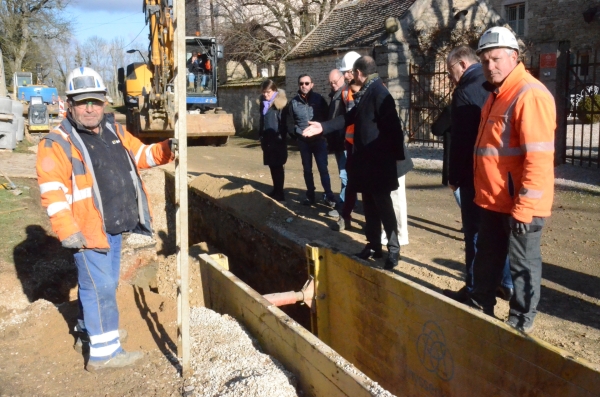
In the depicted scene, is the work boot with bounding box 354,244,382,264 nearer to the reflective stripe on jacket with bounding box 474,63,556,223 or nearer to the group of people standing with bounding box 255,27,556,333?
the group of people standing with bounding box 255,27,556,333

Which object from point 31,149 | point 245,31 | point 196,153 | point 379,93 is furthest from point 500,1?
point 379,93

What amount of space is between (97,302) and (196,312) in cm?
93

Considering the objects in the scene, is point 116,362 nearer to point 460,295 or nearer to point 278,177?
point 460,295

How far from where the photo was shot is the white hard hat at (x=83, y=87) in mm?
3973

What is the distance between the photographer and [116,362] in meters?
4.14

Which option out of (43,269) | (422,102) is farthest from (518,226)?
(422,102)

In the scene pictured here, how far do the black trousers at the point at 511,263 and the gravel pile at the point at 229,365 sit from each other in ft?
5.00

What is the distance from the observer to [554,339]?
4.37 meters

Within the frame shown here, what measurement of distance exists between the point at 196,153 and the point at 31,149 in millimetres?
4986

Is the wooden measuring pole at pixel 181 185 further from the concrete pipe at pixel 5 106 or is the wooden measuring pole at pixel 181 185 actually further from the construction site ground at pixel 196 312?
the concrete pipe at pixel 5 106

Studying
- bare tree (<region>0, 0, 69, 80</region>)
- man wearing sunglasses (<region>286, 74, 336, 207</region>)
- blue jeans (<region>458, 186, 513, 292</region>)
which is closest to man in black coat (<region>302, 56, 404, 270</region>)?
blue jeans (<region>458, 186, 513, 292</region>)

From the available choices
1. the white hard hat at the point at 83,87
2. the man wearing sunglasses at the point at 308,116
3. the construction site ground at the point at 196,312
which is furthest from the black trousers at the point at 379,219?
the white hard hat at the point at 83,87

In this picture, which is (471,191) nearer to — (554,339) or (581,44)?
(554,339)

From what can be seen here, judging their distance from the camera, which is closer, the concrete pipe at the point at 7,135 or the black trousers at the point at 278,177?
the black trousers at the point at 278,177
